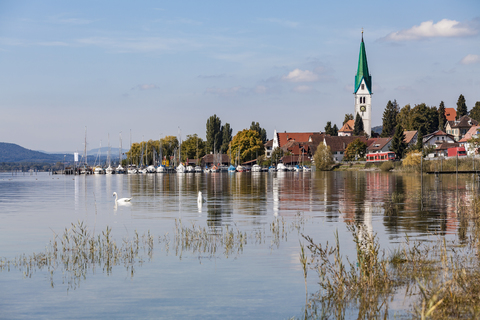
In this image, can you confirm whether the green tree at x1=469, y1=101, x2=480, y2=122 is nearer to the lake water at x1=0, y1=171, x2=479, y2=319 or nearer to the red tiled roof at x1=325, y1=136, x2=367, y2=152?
the red tiled roof at x1=325, y1=136, x2=367, y2=152

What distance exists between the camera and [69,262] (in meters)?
17.6

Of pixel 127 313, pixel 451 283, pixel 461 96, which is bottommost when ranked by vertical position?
pixel 127 313

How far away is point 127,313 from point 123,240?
9.97 metres

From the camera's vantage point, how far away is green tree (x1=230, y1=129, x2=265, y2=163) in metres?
180

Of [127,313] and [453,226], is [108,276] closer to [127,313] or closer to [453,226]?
[127,313]

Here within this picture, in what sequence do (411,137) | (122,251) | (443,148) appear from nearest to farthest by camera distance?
(122,251) < (443,148) < (411,137)

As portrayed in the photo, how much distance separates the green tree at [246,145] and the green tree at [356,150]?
3091 cm

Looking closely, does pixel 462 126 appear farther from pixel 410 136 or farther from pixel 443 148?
pixel 443 148

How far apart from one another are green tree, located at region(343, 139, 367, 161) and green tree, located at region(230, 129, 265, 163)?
3091 centimetres

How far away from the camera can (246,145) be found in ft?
593

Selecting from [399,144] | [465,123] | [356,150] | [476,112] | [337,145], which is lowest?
[356,150]

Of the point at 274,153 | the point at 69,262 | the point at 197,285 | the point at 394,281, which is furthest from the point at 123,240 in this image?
the point at 274,153

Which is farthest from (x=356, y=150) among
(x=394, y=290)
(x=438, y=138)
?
(x=394, y=290)

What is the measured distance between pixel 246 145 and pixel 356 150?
1455 inches
